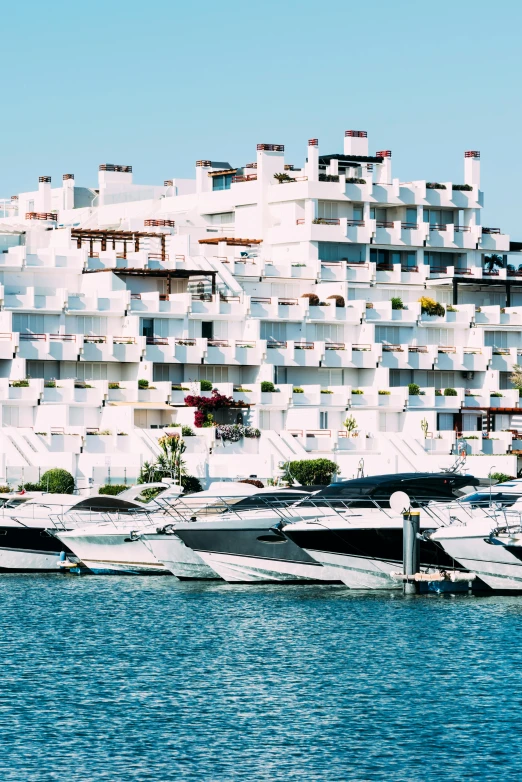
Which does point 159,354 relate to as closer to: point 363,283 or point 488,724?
point 363,283

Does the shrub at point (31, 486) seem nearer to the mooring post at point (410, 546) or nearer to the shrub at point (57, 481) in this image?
the shrub at point (57, 481)

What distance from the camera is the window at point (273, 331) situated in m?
128

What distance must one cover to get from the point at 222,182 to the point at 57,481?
5626cm

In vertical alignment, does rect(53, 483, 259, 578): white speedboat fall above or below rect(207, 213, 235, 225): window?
below

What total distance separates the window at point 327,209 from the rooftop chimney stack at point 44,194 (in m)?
31.9

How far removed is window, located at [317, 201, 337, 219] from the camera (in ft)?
454

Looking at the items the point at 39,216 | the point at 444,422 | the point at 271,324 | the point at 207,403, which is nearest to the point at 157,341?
the point at 207,403

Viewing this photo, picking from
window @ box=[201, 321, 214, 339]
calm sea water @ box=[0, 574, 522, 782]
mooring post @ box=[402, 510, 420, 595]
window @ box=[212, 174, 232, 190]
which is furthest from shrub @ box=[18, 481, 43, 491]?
window @ box=[212, 174, 232, 190]

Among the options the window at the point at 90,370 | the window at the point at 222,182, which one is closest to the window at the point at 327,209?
the window at the point at 222,182

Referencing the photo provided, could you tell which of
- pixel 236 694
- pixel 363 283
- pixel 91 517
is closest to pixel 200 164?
pixel 363 283

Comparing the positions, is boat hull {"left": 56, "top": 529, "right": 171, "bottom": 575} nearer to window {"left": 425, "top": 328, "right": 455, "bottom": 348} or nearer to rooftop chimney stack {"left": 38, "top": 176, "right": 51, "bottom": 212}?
window {"left": 425, "top": 328, "right": 455, "bottom": 348}

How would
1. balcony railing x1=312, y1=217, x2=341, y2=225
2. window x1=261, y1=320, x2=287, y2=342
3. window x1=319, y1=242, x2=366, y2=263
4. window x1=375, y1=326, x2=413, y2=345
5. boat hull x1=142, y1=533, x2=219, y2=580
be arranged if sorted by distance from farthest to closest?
window x1=319, y1=242, x2=366, y2=263 < balcony railing x1=312, y1=217, x2=341, y2=225 < window x1=375, y1=326, x2=413, y2=345 < window x1=261, y1=320, x2=287, y2=342 < boat hull x1=142, y1=533, x2=219, y2=580

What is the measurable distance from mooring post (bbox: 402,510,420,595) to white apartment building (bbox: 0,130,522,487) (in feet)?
129

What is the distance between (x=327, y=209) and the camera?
455 ft
